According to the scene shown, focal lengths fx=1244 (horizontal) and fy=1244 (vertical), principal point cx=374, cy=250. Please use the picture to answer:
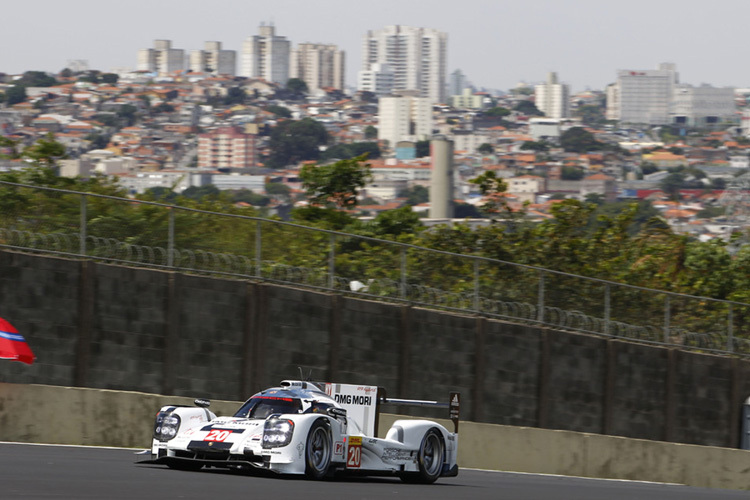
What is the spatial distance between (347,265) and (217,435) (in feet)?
28.1

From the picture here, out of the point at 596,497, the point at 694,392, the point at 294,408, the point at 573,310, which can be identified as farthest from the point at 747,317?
the point at 294,408

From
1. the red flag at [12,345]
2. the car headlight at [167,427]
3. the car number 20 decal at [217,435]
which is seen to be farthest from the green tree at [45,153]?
the car number 20 decal at [217,435]

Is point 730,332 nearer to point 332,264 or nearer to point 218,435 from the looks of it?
point 332,264

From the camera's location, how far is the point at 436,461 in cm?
1636

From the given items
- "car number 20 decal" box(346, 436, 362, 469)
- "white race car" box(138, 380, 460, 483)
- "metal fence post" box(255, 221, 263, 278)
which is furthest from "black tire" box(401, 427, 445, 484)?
"metal fence post" box(255, 221, 263, 278)

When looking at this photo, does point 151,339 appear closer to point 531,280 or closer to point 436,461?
point 436,461

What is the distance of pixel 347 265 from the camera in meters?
22.0

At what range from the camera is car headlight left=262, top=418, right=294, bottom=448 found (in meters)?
13.6

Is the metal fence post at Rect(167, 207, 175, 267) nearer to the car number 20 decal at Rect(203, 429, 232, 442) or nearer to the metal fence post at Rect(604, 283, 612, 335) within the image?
the car number 20 decal at Rect(203, 429, 232, 442)

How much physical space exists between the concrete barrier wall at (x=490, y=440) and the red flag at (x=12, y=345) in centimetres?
55

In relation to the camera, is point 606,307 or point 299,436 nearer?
point 299,436

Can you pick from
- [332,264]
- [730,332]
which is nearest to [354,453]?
[332,264]

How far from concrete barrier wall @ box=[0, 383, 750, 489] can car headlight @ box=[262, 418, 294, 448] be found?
5084mm

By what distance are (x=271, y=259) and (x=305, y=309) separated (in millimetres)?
1117
